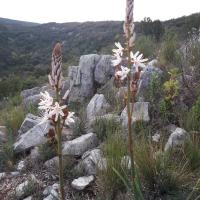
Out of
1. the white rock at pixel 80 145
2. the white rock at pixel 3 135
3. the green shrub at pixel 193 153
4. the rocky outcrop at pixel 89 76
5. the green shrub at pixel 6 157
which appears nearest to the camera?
the green shrub at pixel 193 153

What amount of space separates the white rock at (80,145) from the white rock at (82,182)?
783mm

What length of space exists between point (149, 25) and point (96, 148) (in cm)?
1186

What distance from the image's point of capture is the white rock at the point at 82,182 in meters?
5.06

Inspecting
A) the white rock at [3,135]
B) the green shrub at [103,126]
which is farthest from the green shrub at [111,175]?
the white rock at [3,135]

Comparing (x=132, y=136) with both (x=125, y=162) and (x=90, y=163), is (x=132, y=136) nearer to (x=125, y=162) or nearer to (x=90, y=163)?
(x=90, y=163)

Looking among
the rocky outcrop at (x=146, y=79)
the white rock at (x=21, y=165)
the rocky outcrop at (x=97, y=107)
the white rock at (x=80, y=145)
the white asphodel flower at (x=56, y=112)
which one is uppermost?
the white asphodel flower at (x=56, y=112)

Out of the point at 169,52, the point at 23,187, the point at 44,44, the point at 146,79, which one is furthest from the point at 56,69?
the point at 44,44

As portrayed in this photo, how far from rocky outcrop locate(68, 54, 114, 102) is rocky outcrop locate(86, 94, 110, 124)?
141 centimetres

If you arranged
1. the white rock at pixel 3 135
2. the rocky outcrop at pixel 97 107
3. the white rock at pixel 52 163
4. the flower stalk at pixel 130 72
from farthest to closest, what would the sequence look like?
the white rock at pixel 3 135 < the rocky outcrop at pixel 97 107 < the white rock at pixel 52 163 < the flower stalk at pixel 130 72

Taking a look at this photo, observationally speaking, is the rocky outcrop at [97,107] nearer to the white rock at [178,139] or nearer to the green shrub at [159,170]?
the white rock at [178,139]

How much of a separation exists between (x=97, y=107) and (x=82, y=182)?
8.04 feet

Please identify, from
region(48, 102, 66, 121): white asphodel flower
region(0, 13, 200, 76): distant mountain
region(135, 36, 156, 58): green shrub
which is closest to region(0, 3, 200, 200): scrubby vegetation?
region(48, 102, 66, 121): white asphodel flower

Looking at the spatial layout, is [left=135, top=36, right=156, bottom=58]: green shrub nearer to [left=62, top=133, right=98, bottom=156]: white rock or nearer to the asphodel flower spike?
[left=62, top=133, right=98, bottom=156]: white rock

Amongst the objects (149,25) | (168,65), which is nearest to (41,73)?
(149,25)
